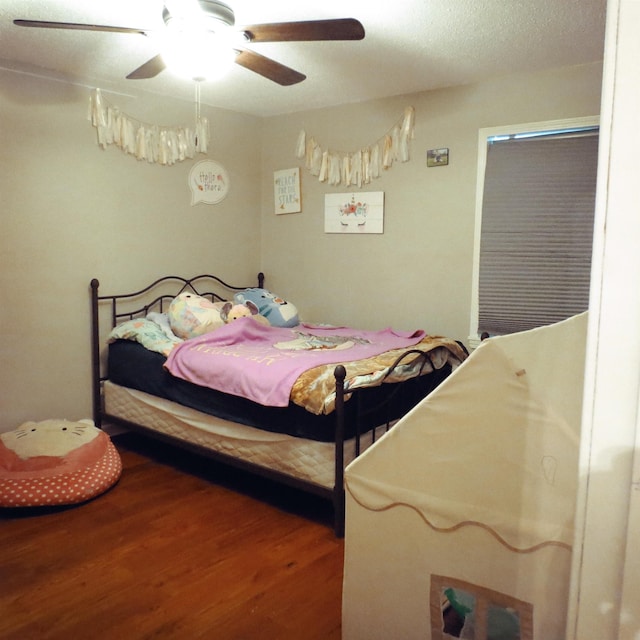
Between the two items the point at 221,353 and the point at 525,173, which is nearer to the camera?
the point at 221,353

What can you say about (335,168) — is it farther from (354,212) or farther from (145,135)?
(145,135)

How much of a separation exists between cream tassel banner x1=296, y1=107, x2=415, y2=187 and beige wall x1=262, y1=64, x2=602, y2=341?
5 centimetres

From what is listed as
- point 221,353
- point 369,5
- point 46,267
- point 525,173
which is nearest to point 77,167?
point 46,267

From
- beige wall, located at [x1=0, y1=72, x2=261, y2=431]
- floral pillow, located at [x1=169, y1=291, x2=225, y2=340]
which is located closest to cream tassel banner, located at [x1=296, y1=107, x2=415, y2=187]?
beige wall, located at [x1=0, y1=72, x2=261, y2=431]

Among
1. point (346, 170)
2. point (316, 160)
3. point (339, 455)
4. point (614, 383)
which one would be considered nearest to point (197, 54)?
point (339, 455)

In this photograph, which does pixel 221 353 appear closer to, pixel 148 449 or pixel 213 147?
pixel 148 449

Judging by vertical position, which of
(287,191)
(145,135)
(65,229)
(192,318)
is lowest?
(192,318)

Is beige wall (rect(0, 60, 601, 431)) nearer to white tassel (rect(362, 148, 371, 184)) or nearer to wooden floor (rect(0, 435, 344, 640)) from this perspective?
white tassel (rect(362, 148, 371, 184))

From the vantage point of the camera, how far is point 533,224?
11.1 feet

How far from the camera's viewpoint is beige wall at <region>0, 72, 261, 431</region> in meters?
3.25

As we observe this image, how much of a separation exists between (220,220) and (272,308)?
2.85 feet

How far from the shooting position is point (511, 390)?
119 cm

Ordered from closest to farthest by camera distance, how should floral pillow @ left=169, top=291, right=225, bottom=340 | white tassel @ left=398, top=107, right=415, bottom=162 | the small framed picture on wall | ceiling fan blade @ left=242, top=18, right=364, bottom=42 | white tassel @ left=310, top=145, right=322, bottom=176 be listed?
1. ceiling fan blade @ left=242, top=18, right=364, bottom=42
2. floral pillow @ left=169, top=291, right=225, bottom=340
3. white tassel @ left=398, top=107, right=415, bottom=162
4. white tassel @ left=310, top=145, right=322, bottom=176
5. the small framed picture on wall

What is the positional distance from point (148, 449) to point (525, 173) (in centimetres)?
291
